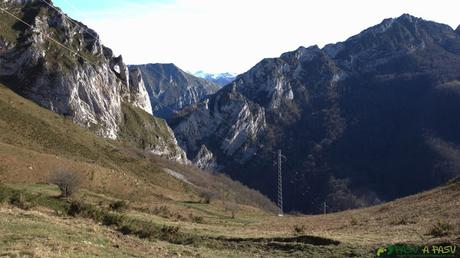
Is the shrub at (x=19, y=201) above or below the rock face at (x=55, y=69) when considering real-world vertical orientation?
below

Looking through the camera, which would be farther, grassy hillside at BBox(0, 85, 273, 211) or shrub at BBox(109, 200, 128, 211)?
grassy hillside at BBox(0, 85, 273, 211)

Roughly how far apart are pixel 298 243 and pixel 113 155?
104750 millimetres

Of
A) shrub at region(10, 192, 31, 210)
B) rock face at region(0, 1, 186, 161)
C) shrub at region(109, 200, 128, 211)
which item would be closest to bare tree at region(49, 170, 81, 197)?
shrub at region(109, 200, 128, 211)

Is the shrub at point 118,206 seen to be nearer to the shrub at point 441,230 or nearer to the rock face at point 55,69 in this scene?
the shrub at point 441,230

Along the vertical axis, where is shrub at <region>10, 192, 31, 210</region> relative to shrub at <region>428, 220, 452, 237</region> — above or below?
above

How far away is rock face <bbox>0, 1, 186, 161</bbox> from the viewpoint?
161 m

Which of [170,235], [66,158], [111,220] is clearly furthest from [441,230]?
[66,158]

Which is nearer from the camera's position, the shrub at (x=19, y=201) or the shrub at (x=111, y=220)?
the shrub at (x=111, y=220)

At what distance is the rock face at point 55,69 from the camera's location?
160625 millimetres

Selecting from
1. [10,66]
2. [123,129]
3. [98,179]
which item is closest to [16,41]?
[10,66]

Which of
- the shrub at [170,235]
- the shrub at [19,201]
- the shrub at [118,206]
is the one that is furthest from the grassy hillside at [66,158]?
the shrub at [170,235]

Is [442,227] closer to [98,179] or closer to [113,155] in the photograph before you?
Result: [98,179]

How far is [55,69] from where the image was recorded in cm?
16812

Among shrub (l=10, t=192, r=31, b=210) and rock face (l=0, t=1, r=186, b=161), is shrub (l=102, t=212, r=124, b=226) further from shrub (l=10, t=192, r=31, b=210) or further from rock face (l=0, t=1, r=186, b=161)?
rock face (l=0, t=1, r=186, b=161)
